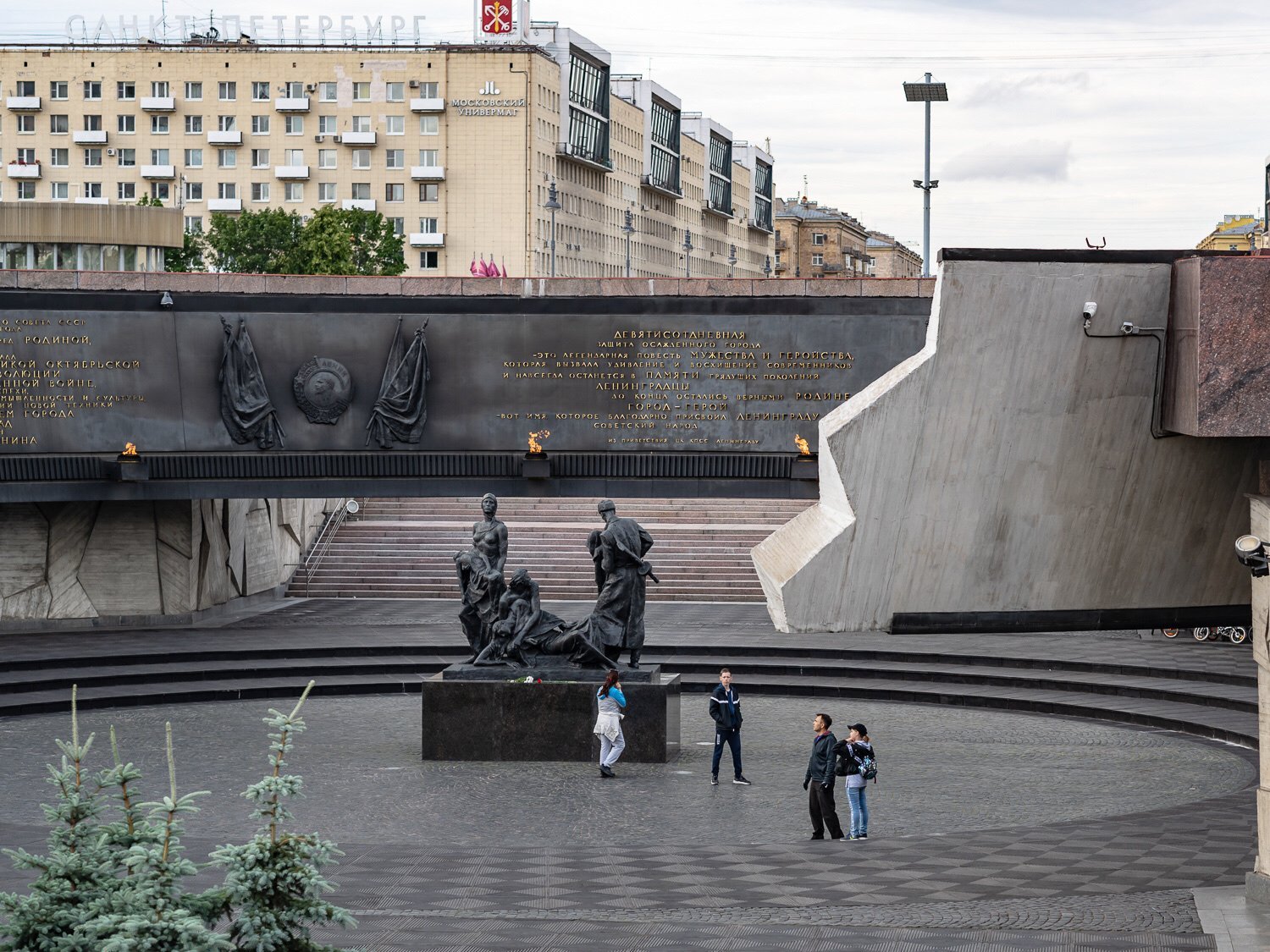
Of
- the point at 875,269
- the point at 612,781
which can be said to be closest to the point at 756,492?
the point at 612,781

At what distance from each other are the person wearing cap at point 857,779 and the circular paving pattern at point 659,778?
414mm

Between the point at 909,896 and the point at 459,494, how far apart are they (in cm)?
1516

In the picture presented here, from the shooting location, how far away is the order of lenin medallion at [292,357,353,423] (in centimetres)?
2689

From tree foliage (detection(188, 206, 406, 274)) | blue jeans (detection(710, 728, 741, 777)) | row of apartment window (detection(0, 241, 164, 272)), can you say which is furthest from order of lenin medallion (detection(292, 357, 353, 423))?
tree foliage (detection(188, 206, 406, 274))

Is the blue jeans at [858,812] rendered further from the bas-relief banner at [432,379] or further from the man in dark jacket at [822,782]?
the bas-relief banner at [432,379]

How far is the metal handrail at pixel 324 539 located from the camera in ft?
118

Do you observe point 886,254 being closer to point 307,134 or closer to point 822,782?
point 307,134

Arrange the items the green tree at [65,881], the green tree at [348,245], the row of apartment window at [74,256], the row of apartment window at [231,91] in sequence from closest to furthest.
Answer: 1. the green tree at [65,881]
2. the row of apartment window at [74,256]
3. the green tree at [348,245]
4. the row of apartment window at [231,91]

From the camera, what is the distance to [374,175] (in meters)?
90.0

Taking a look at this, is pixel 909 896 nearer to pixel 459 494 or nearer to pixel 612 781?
pixel 612 781

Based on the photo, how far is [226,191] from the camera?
299 ft

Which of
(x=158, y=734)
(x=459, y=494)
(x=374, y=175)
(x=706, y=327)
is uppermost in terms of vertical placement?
(x=374, y=175)

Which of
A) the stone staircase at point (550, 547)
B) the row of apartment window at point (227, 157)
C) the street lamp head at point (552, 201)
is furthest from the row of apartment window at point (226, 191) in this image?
the stone staircase at point (550, 547)

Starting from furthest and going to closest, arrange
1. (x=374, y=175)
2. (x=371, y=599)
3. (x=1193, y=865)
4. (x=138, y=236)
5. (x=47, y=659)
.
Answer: (x=374, y=175), (x=138, y=236), (x=371, y=599), (x=47, y=659), (x=1193, y=865)
